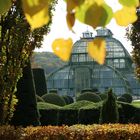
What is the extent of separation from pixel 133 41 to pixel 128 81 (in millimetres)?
58339

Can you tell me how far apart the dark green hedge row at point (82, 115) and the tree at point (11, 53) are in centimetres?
569

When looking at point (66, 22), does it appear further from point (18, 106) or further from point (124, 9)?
point (18, 106)

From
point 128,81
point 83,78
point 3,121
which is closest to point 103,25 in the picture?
point 3,121

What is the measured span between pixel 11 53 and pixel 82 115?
20.7 feet

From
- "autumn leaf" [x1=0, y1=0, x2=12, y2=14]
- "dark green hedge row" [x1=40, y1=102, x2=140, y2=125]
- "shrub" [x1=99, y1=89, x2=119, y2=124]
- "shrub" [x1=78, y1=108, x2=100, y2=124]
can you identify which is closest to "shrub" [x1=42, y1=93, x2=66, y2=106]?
"dark green hedge row" [x1=40, y1=102, x2=140, y2=125]

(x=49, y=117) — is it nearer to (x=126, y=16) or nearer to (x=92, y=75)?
(x=126, y=16)

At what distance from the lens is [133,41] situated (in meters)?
13.6

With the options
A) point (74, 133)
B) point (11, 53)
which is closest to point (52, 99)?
point (11, 53)

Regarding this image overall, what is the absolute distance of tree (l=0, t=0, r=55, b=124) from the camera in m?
11.2

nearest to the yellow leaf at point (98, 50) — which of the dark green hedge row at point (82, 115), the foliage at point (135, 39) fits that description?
the foliage at point (135, 39)

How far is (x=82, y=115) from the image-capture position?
1705cm

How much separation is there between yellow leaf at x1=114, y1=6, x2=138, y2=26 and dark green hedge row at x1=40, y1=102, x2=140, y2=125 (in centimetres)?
1595

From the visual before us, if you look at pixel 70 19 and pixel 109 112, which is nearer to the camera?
pixel 70 19

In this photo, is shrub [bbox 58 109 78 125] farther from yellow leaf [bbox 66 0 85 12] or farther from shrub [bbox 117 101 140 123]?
yellow leaf [bbox 66 0 85 12]
